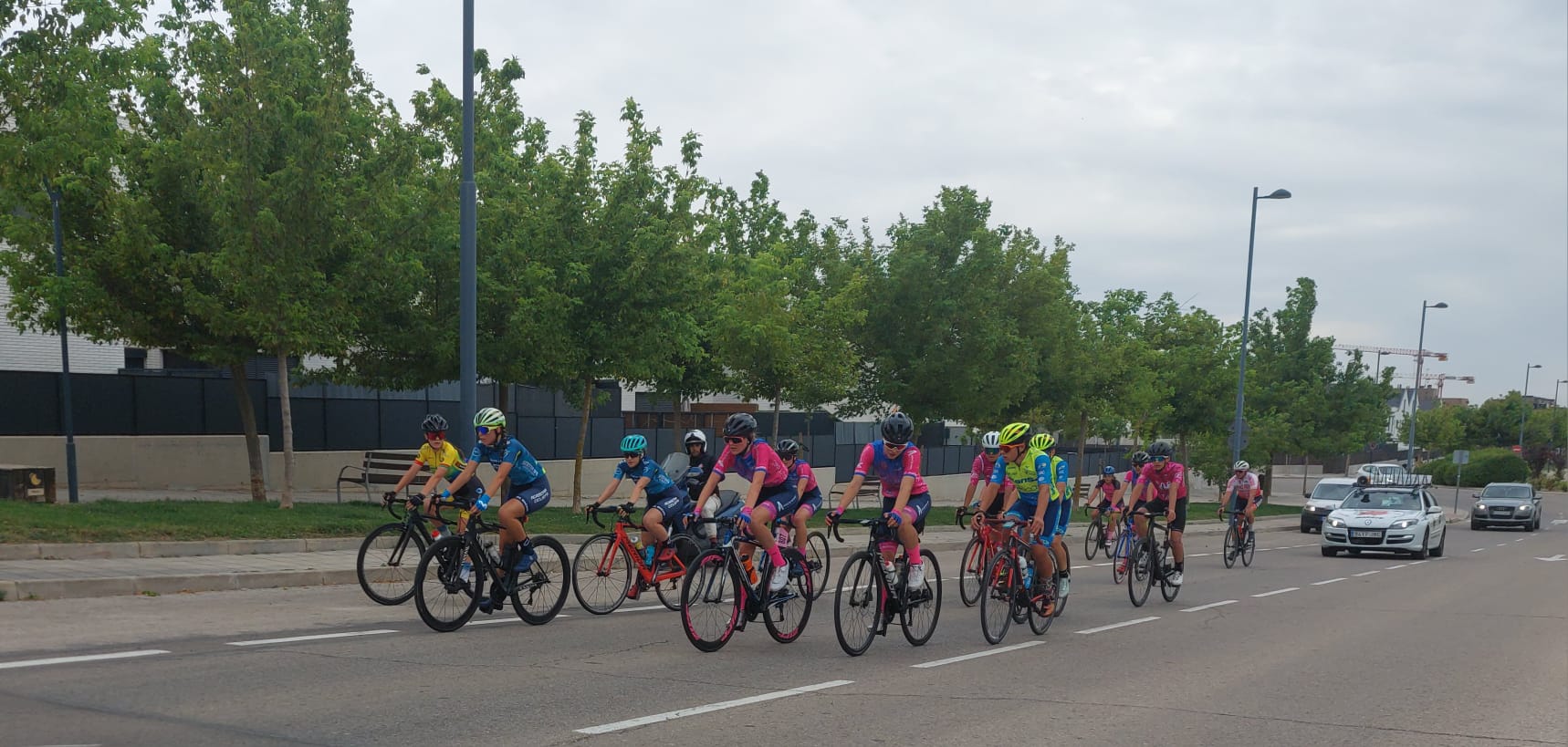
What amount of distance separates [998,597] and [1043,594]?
2.40ft

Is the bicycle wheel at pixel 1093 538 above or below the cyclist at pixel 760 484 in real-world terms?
below

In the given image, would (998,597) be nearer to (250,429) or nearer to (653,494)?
(653,494)

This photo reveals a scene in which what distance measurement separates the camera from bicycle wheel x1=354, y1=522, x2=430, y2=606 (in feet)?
38.7

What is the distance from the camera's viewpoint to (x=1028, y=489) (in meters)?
12.1

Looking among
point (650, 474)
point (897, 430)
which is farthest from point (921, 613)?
point (650, 474)

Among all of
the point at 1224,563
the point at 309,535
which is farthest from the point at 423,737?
the point at 1224,563

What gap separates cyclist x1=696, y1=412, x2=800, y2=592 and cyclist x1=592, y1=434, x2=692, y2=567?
0.96 metres

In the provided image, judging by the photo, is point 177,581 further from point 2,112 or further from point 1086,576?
point 1086,576

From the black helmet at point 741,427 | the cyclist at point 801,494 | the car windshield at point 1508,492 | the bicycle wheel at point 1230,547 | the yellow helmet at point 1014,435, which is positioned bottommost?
the car windshield at point 1508,492

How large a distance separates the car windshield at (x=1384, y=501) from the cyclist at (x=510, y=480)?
2173cm

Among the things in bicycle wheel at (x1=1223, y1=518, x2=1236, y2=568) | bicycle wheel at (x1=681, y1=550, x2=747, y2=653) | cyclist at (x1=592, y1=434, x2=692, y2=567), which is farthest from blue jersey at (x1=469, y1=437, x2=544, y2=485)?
bicycle wheel at (x1=1223, y1=518, x2=1236, y2=568)

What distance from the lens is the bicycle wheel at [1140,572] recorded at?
14969 mm

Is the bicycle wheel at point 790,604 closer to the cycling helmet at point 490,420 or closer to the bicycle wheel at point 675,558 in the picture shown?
the bicycle wheel at point 675,558

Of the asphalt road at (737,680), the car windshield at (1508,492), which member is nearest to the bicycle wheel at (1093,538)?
the asphalt road at (737,680)
